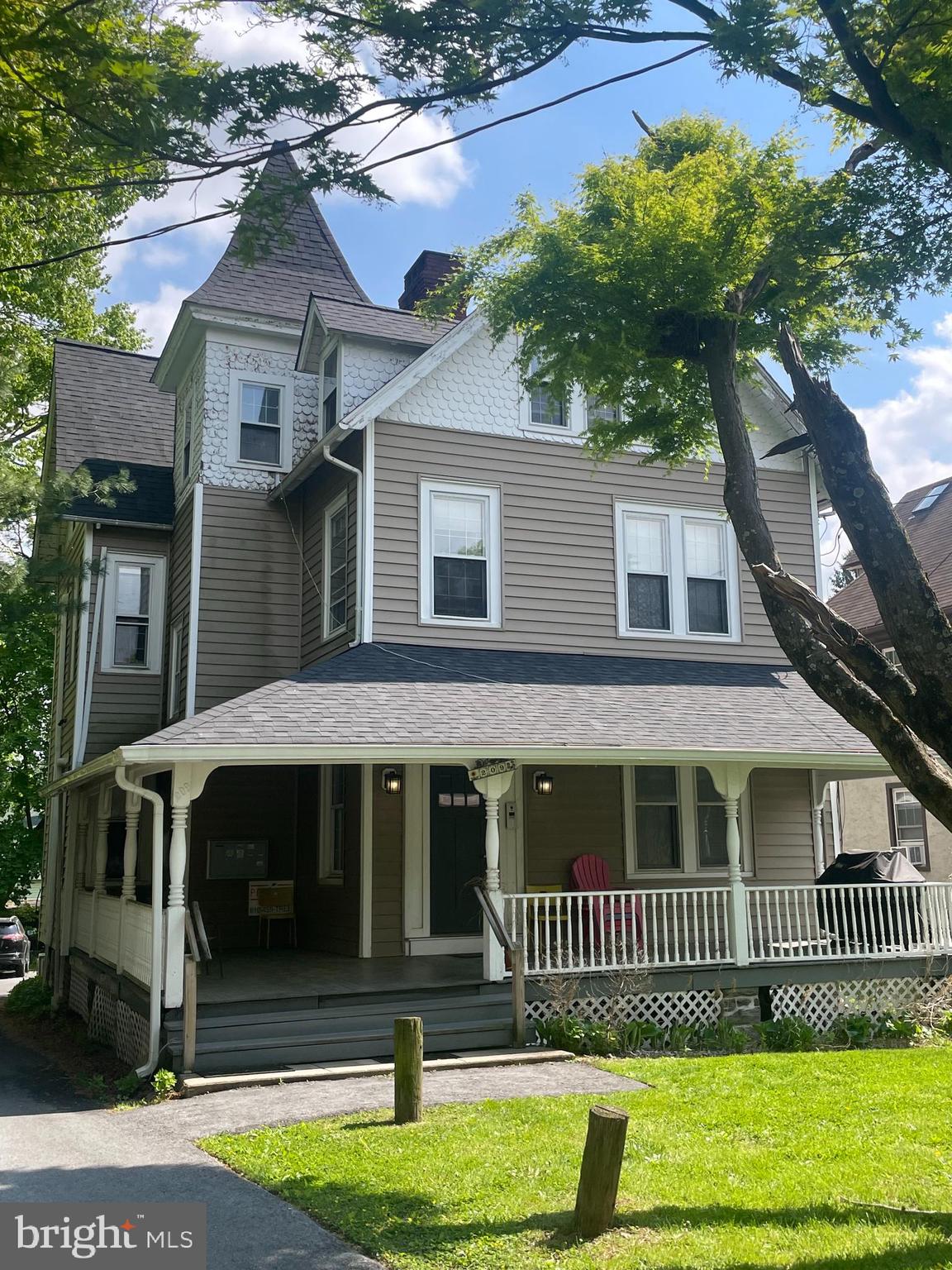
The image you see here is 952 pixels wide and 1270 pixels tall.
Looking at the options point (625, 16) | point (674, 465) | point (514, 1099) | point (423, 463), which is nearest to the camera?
point (625, 16)

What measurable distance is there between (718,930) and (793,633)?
712 centimetres

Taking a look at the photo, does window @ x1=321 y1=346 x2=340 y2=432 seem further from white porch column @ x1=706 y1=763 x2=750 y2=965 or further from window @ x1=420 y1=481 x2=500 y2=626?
white porch column @ x1=706 y1=763 x2=750 y2=965

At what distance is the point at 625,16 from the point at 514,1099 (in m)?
7.39

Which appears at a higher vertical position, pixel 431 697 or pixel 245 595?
pixel 245 595

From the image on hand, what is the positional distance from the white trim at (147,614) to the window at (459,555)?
16.9 ft

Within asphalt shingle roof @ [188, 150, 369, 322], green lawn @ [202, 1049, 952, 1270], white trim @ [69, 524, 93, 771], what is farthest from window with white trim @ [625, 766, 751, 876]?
asphalt shingle roof @ [188, 150, 369, 322]

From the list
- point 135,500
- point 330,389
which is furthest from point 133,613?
point 330,389

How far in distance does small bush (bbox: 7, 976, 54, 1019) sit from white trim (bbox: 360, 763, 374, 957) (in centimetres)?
646

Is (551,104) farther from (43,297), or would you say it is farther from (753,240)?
(43,297)

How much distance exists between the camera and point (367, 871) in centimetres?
1366

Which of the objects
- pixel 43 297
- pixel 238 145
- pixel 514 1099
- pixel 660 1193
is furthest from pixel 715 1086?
pixel 43 297

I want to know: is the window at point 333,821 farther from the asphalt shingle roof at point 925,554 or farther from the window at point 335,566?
the asphalt shingle roof at point 925,554

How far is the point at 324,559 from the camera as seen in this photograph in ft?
49.7

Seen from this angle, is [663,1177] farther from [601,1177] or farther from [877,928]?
[877,928]
